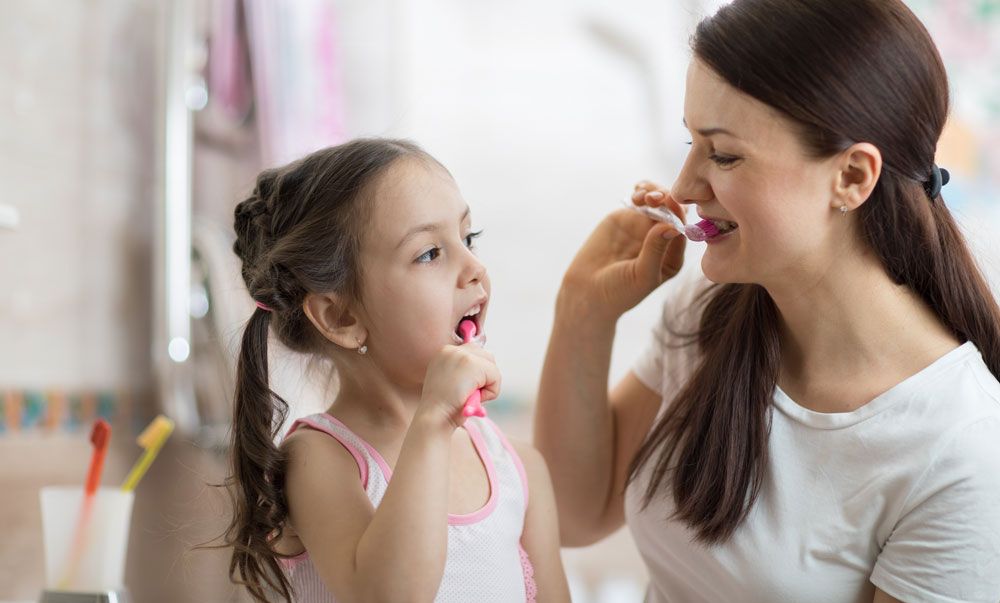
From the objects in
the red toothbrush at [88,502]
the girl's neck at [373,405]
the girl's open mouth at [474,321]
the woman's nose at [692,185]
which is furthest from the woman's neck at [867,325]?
the red toothbrush at [88,502]

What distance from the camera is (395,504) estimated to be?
86 cm

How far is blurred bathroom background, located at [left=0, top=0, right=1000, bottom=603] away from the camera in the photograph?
140 centimetres

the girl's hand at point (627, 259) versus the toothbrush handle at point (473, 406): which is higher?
the girl's hand at point (627, 259)

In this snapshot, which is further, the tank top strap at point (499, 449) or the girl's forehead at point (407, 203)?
the tank top strap at point (499, 449)

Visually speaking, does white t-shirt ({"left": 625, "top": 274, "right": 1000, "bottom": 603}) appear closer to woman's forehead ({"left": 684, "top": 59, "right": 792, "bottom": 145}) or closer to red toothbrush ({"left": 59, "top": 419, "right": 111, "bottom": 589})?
woman's forehead ({"left": 684, "top": 59, "right": 792, "bottom": 145})

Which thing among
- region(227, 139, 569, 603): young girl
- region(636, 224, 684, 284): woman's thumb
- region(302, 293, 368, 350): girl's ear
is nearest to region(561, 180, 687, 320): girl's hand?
region(636, 224, 684, 284): woman's thumb

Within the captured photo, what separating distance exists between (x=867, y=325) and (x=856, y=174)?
168 mm

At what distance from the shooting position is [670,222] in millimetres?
1200

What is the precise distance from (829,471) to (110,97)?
4.03 ft

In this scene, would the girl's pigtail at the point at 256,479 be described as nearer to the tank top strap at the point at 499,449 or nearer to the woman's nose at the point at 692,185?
the tank top strap at the point at 499,449

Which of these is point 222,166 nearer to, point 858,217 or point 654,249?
point 654,249

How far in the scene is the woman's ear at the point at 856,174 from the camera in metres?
0.96

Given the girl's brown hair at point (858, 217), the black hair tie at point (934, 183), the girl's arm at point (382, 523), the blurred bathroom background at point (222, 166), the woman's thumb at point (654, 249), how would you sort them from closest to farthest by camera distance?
the girl's arm at point (382, 523)
the girl's brown hair at point (858, 217)
the black hair tie at point (934, 183)
the woman's thumb at point (654, 249)
the blurred bathroom background at point (222, 166)

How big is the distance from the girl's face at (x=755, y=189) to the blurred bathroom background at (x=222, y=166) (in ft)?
0.58
